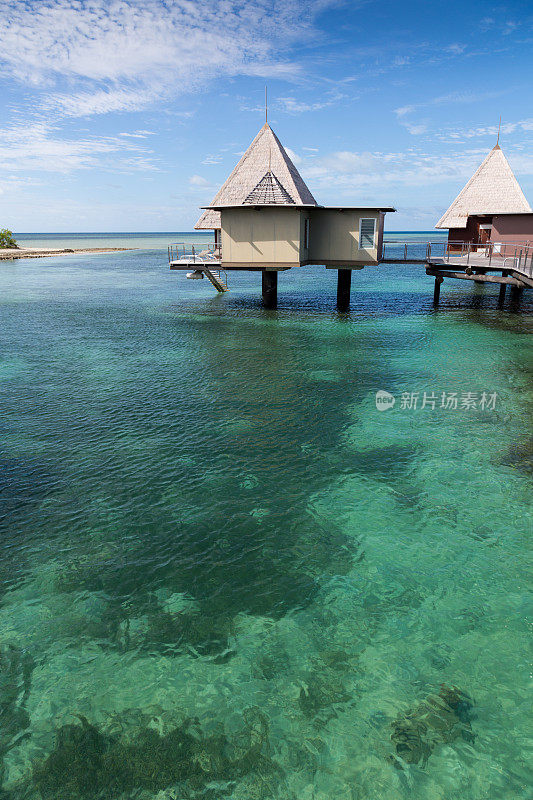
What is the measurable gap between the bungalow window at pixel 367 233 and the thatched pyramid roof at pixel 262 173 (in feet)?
14.5

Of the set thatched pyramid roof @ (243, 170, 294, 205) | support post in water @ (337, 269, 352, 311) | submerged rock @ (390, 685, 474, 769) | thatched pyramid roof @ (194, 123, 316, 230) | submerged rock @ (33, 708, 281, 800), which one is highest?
thatched pyramid roof @ (194, 123, 316, 230)

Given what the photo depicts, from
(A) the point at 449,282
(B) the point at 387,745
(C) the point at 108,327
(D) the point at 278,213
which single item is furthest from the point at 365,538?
(A) the point at 449,282

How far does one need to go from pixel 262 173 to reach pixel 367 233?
9770 mm

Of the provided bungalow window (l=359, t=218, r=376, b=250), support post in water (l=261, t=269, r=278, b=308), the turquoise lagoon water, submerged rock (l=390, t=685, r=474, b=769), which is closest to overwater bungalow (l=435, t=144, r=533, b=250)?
bungalow window (l=359, t=218, r=376, b=250)

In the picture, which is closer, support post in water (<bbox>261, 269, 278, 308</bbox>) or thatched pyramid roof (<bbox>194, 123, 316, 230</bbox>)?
thatched pyramid roof (<bbox>194, 123, 316, 230</bbox>)

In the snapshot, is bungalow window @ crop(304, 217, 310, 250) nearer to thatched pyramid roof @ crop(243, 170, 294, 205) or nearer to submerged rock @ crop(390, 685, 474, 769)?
thatched pyramid roof @ crop(243, 170, 294, 205)

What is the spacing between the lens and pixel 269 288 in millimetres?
41594

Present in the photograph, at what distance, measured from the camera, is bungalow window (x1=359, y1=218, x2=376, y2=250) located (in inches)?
1373

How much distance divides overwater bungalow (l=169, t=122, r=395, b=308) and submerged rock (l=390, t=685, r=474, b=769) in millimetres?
28834

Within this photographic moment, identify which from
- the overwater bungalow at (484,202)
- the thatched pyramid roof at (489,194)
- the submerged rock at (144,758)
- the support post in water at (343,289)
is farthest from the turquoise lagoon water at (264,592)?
the thatched pyramid roof at (489,194)

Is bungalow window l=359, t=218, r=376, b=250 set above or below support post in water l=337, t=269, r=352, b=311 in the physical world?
above

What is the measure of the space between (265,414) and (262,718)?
39.5 ft

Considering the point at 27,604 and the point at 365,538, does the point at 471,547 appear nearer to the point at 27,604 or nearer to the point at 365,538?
the point at 365,538

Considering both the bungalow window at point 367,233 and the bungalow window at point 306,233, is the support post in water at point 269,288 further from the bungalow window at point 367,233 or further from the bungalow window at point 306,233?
the bungalow window at point 367,233
